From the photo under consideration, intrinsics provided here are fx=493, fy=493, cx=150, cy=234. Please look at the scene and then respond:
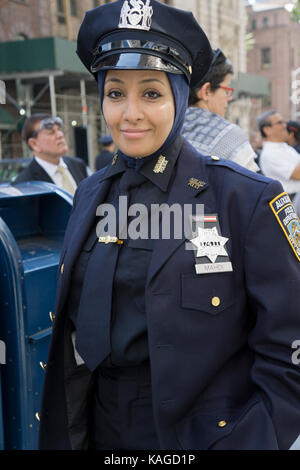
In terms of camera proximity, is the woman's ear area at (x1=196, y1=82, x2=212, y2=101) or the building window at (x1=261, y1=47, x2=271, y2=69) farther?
the building window at (x1=261, y1=47, x2=271, y2=69)

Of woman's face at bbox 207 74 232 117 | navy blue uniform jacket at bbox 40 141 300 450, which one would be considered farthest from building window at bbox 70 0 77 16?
navy blue uniform jacket at bbox 40 141 300 450

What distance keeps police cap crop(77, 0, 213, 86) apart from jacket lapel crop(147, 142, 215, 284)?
0.28 m

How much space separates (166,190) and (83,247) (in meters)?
0.37

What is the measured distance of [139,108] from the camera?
1.49 m

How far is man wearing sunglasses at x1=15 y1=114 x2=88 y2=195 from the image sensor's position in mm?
4441

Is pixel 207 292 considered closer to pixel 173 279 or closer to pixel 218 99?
pixel 173 279

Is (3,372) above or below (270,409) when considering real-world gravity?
below

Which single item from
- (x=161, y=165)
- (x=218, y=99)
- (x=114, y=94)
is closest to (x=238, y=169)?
(x=161, y=165)

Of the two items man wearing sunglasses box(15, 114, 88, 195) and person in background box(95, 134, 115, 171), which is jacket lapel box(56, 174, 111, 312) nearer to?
man wearing sunglasses box(15, 114, 88, 195)

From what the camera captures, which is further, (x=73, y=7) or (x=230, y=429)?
(x=73, y=7)

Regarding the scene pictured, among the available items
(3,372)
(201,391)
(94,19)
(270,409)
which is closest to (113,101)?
(94,19)

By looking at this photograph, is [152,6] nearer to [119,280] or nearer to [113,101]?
[113,101]

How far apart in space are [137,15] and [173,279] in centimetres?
81
